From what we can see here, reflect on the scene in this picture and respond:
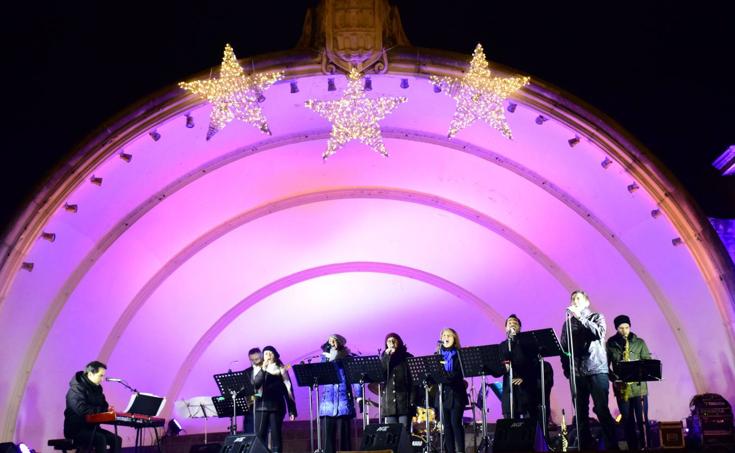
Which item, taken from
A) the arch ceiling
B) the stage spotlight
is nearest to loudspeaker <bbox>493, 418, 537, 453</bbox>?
the arch ceiling

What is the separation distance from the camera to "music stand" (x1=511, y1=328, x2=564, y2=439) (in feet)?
33.1

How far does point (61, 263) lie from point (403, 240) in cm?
651

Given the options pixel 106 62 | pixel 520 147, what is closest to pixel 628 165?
pixel 520 147

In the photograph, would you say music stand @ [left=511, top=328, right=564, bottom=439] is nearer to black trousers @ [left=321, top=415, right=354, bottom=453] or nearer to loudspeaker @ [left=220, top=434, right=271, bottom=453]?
black trousers @ [left=321, top=415, right=354, bottom=453]

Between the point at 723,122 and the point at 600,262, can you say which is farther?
the point at 600,262

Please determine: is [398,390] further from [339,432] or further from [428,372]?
[339,432]

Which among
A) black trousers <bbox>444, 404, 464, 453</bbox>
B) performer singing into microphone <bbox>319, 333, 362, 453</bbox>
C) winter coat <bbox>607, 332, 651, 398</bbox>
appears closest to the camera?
black trousers <bbox>444, 404, 464, 453</bbox>

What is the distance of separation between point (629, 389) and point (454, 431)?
2309 mm

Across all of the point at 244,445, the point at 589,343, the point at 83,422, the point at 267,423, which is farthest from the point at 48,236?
the point at 589,343

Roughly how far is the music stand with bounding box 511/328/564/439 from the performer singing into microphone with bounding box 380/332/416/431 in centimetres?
173

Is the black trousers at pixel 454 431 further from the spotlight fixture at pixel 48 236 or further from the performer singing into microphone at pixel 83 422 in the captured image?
the spotlight fixture at pixel 48 236

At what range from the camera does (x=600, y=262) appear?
1425 centimetres

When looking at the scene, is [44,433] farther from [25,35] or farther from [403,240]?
[403,240]

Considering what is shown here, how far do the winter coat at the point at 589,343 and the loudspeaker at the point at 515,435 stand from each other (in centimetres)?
94
